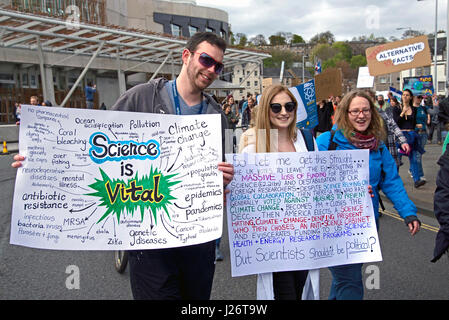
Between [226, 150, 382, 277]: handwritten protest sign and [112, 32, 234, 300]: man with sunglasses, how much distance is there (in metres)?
0.21

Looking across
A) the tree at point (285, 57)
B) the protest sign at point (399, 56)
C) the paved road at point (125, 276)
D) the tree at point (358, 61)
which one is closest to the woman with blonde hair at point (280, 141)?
the paved road at point (125, 276)

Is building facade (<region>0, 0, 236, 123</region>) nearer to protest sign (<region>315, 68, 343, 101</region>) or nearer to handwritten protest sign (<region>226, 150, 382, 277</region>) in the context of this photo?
protest sign (<region>315, 68, 343, 101</region>)

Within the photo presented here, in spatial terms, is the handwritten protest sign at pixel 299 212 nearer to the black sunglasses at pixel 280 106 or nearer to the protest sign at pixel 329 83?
the black sunglasses at pixel 280 106

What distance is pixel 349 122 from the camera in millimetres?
3244

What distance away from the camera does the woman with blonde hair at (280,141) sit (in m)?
2.65

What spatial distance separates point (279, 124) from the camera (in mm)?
2859

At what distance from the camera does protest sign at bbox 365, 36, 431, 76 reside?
981cm

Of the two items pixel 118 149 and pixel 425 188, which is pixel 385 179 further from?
pixel 425 188

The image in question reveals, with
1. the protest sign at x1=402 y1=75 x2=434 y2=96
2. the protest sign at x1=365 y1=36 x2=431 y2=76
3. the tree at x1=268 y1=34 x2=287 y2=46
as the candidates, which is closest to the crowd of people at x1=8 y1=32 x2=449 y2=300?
the protest sign at x1=365 y1=36 x2=431 y2=76

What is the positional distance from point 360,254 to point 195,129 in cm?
141

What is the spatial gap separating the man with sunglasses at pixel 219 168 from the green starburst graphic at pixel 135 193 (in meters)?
0.25

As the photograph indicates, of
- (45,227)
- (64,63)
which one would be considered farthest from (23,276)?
(64,63)

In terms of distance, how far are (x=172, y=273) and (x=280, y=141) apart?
121 centimetres
